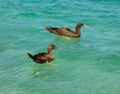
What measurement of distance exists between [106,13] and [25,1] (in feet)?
18.3

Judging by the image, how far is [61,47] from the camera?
635 inches

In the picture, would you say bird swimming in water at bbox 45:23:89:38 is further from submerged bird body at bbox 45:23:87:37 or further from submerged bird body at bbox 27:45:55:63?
submerged bird body at bbox 27:45:55:63

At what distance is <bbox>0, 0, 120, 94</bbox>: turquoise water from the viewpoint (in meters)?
12.3

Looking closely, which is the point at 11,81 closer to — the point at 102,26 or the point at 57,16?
the point at 102,26

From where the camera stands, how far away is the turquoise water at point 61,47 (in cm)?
1226

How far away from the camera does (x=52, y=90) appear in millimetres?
11883

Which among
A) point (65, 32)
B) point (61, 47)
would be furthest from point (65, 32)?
point (61, 47)

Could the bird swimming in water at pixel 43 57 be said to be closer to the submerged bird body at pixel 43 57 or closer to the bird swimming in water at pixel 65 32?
the submerged bird body at pixel 43 57

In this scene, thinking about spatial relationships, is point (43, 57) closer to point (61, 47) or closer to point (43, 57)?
point (43, 57)

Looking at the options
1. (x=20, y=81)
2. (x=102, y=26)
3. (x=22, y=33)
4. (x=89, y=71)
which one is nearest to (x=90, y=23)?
(x=102, y=26)

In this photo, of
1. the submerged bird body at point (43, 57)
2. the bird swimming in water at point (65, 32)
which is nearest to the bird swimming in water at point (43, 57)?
the submerged bird body at point (43, 57)

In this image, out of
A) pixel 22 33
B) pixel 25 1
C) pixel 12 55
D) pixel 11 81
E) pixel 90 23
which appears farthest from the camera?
pixel 25 1

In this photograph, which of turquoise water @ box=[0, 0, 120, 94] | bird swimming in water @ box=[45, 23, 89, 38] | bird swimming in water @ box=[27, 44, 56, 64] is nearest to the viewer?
turquoise water @ box=[0, 0, 120, 94]

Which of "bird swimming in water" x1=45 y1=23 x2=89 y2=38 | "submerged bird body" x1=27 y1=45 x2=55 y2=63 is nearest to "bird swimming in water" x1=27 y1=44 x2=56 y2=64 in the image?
"submerged bird body" x1=27 y1=45 x2=55 y2=63
